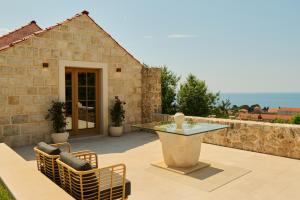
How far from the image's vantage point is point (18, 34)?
34.0 ft

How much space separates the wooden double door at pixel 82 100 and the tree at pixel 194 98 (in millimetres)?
5484

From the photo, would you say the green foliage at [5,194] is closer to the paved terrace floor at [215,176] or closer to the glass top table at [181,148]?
the paved terrace floor at [215,176]

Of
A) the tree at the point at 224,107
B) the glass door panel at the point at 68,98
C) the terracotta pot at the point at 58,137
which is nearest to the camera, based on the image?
the terracotta pot at the point at 58,137

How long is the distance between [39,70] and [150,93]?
14.0 ft

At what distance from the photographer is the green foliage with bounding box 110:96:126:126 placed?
916 cm

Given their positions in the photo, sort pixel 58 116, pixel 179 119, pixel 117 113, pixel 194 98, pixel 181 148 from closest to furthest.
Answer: pixel 181 148 < pixel 179 119 < pixel 58 116 < pixel 117 113 < pixel 194 98

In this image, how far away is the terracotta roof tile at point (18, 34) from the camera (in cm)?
977

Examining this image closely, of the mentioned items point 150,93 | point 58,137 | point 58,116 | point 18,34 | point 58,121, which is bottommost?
point 58,137

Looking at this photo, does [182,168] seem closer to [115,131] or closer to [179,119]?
[179,119]

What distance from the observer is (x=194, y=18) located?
12.6 metres

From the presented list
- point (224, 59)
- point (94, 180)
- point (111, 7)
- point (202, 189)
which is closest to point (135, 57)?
point (111, 7)

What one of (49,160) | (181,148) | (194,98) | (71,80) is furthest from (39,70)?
(194,98)

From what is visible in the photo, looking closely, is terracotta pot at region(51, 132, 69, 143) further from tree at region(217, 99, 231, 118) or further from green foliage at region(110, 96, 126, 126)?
tree at region(217, 99, 231, 118)

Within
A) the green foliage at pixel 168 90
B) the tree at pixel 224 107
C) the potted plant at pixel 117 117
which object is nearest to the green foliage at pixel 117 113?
the potted plant at pixel 117 117
